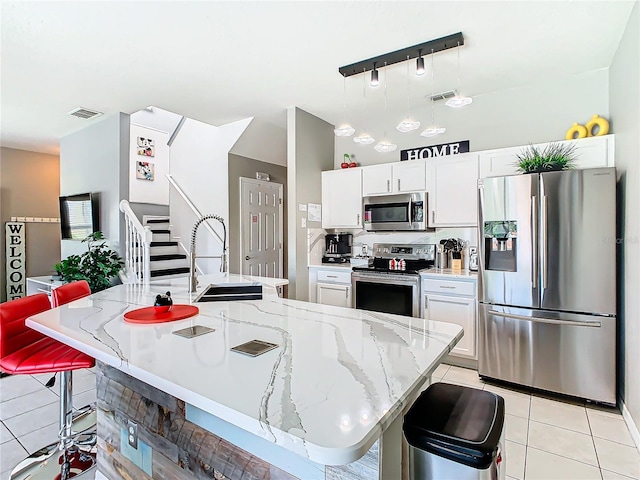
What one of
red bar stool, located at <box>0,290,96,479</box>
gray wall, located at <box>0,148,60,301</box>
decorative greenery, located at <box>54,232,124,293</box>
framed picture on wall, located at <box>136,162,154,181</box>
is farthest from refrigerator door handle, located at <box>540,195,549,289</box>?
gray wall, located at <box>0,148,60,301</box>

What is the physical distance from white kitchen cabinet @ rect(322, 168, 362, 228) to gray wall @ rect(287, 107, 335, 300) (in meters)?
0.12

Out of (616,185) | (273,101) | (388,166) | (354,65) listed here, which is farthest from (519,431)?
(273,101)

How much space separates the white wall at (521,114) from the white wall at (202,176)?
2214 mm

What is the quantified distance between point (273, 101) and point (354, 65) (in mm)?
1178

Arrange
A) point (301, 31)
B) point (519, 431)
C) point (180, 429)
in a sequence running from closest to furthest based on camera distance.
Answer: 1. point (180, 429)
2. point (519, 431)
3. point (301, 31)

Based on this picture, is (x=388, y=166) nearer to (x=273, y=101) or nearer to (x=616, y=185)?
(x=273, y=101)

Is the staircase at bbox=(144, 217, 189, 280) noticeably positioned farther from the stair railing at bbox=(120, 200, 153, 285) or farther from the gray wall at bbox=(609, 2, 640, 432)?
the gray wall at bbox=(609, 2, 640, 432)

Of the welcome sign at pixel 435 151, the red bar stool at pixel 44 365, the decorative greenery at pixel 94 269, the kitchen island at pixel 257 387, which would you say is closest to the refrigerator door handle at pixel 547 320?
the kitchen island at pixel 257 387

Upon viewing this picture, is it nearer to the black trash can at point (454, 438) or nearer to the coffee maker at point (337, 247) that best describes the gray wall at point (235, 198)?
the coffee maker at point (337, 247)

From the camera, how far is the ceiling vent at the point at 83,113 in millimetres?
4109

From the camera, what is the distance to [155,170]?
6184mm

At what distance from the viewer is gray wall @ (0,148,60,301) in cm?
566

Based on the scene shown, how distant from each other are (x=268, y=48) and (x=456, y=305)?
2837 mm

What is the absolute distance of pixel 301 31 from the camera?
2.52 meters
